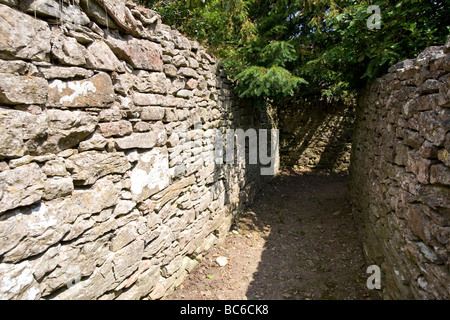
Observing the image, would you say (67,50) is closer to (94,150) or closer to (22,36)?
(22,36)

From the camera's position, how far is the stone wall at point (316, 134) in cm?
923

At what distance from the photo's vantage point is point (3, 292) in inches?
62.7

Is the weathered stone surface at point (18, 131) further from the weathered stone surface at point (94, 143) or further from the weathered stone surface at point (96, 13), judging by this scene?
the weathered stone surface at point (96, 13)

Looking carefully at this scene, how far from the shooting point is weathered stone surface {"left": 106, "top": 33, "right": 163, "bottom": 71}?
2310mm

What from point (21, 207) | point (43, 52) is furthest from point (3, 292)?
point (43, 52)

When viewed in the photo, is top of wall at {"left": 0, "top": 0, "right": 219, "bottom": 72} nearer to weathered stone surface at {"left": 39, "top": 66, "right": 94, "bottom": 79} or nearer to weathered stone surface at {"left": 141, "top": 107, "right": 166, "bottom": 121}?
weathered stone surface at {"left": 39, "top": 66, "right": 94, "bottom": 79}

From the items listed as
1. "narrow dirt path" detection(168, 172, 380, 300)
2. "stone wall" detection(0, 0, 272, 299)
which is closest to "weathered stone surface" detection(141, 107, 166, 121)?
"stone wall" detection(0, 0, 272, 299)

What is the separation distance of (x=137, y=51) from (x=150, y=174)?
4.10 ft

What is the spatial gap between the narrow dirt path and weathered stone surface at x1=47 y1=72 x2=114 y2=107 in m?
2.59

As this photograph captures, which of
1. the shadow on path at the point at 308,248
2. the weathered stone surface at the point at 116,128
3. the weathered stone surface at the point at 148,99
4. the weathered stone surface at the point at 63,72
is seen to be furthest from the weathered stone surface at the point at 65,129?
the shadow on path at the point at 308,248

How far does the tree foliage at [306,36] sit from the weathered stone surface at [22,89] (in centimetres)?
223

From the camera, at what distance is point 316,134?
9.40 m
